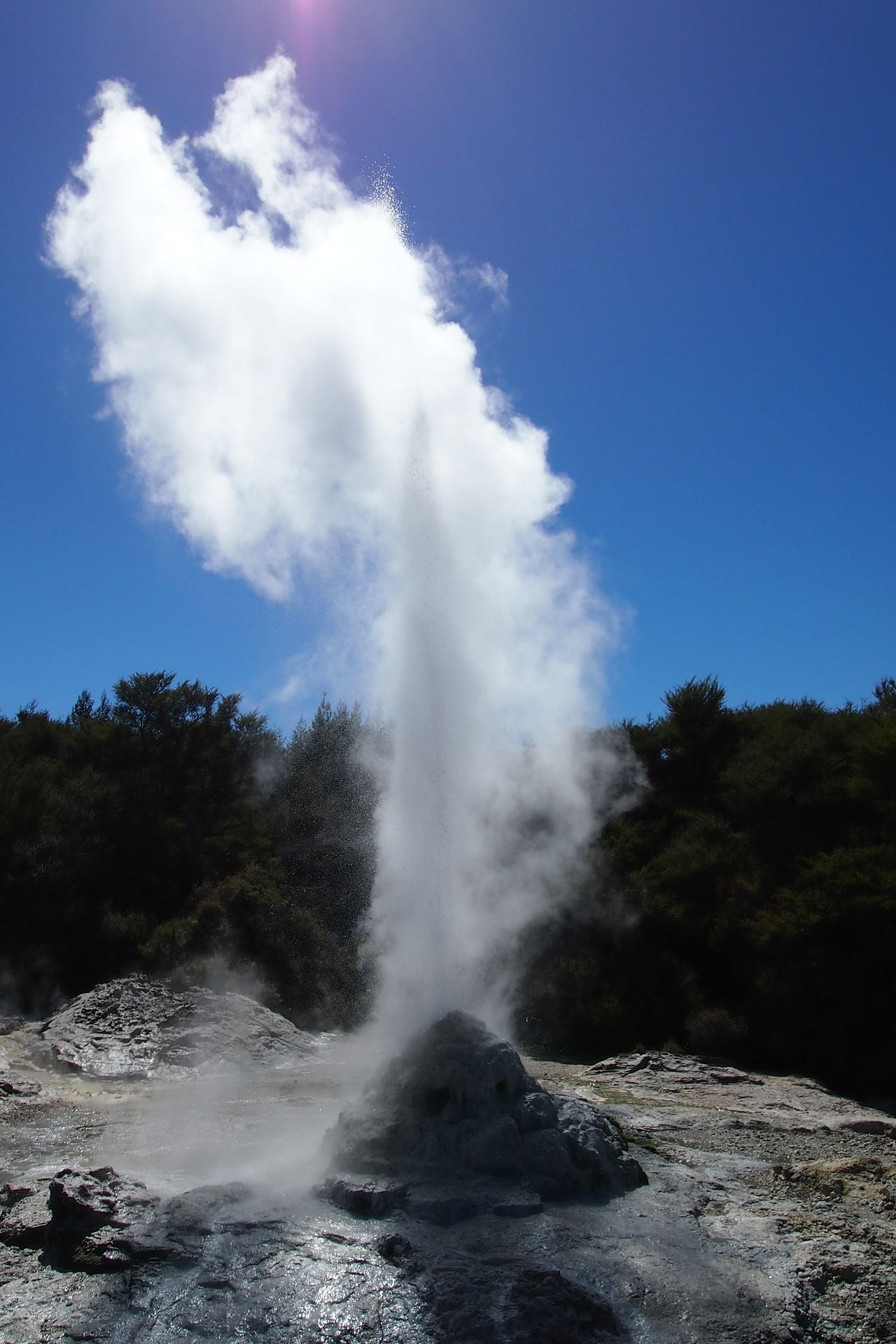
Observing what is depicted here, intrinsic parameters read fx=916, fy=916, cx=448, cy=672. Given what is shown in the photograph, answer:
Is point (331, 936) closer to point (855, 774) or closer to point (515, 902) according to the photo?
point (515, 902)

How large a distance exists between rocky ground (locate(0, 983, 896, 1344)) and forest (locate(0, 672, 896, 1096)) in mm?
3871

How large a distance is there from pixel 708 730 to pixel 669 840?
2.24 metres

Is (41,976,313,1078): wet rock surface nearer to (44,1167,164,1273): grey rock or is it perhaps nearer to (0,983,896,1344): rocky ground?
(0,983,896,1344): rocky ground

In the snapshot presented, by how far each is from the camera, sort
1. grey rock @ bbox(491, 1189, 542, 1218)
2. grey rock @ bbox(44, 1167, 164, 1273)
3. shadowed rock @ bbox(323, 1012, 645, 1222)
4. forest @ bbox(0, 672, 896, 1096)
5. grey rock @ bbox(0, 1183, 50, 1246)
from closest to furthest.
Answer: grey rock @ bbox(44, 1167, 164, 1273)
grey rock @ bbox(0, 1183, 50, 1246)
grey rock @ bbox(491, 1189, 542, 1218)
shadowed rock @ bbox(323, 1012, 645, 1222)
forest @ bbox(0, 672, 896, 1096)

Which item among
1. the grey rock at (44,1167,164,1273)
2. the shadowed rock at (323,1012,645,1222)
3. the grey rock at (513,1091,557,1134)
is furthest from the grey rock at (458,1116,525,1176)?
the grey rock at (44,1167,164,1273)

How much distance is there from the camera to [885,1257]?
4383mm

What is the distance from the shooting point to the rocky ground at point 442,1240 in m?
3.66

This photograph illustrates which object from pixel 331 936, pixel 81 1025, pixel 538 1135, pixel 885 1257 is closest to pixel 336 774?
pixel 331 936

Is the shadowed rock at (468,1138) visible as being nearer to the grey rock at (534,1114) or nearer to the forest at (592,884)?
the grey rock at (534,1114)

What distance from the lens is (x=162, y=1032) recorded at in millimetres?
9844

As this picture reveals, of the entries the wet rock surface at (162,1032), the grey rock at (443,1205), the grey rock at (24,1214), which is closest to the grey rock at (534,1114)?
the grey rock at (443,1205)

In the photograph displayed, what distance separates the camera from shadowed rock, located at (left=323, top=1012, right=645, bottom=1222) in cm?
473

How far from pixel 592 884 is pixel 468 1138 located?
25.2 ft

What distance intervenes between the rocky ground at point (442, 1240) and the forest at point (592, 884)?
387 cm
